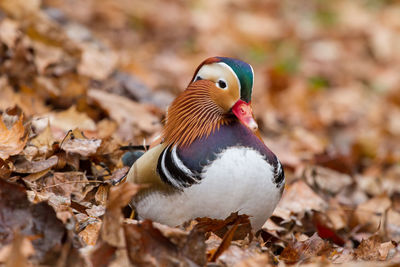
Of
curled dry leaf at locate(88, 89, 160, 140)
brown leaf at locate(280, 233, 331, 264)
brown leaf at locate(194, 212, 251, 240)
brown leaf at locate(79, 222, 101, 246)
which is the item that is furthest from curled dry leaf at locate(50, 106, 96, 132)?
brown leaf at locate(280, 233, 331, 264)

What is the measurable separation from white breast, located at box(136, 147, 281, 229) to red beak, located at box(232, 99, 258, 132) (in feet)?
0.33

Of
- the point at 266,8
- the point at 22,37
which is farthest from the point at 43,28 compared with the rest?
the point at 266,8

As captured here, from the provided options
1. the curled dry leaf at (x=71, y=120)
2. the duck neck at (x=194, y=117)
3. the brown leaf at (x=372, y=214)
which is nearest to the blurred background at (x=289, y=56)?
the brown leaf at (x=372, y=214)

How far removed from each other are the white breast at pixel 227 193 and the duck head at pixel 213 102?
0.14 meters

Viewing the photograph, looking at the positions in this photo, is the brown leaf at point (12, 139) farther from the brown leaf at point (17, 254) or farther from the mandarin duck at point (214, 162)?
the brown leaf at point (17, 254)

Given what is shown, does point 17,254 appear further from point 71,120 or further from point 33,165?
point 71,120

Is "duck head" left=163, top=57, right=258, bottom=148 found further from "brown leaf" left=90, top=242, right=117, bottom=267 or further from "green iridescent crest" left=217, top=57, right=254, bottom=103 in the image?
"brown leaf" left=90, top=242, right=117, bottom=267

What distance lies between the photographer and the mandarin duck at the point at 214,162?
7.16 feet

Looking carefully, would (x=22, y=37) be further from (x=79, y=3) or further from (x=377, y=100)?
(x=377, y=100)

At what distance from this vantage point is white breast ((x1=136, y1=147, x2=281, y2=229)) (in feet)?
7.11

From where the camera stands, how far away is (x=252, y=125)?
2.20 metres

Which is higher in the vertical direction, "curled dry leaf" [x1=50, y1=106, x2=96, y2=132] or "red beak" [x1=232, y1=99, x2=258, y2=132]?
"red beak" [x1=232, y1=99, x2=258, y2=132]

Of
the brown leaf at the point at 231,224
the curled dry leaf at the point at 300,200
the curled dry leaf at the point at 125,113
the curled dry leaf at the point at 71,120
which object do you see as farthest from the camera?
the curled dry leaf at the point at 125,113

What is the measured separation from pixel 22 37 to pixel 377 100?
15.0ft
